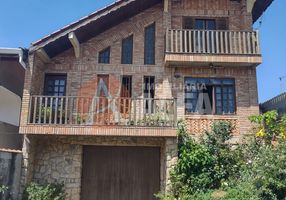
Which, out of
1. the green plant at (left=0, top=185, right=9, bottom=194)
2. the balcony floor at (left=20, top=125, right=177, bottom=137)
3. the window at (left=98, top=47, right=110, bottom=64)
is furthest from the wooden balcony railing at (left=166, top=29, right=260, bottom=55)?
the green plant at (left=0, top=185, right=9, bottom=194)

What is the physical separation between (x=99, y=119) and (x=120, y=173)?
2520 millimetres

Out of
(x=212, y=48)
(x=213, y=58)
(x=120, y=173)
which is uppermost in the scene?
(x=212, y=48)

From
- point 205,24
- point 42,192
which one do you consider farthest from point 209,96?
point 42,192

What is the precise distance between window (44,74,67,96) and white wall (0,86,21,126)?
1.63 m

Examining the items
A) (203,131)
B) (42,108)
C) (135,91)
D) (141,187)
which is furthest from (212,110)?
(42,108)

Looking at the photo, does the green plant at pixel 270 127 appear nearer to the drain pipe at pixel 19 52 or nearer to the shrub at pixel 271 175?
the shrub at pixel 271 175

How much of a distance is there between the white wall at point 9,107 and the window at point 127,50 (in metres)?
4.92

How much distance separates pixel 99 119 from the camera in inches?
470

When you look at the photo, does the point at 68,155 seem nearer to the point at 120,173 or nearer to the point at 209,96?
A: the point at 120,173

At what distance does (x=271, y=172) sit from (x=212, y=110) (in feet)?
14.0

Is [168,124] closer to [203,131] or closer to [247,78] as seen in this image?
[203,131]

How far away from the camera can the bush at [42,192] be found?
10.7 m

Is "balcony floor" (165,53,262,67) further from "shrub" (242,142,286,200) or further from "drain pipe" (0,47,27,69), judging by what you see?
"drain pipe" (0,47,27,69)

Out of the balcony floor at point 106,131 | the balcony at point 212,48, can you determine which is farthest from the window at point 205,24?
the balcony floor at point 106,131
